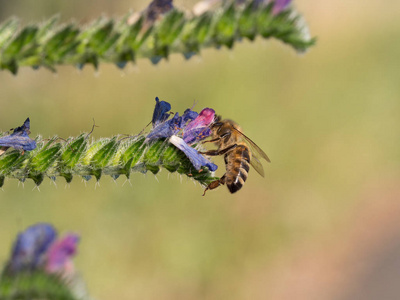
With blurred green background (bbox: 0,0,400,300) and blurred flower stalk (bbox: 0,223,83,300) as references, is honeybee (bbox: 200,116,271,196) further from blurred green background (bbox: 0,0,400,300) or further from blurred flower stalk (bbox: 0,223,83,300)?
blurred green background (bbox: 0,0,400,300)

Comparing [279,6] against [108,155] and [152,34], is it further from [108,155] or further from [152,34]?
[108,155]

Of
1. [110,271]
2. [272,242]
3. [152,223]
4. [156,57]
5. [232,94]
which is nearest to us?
[156,57]

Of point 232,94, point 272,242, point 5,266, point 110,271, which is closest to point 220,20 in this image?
point 5,266

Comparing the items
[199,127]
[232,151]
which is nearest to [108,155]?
[199,127]

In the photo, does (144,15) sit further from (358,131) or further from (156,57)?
(358,131)

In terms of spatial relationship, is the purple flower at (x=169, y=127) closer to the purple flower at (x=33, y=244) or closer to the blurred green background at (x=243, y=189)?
the purple flower at (x=33, y=244)

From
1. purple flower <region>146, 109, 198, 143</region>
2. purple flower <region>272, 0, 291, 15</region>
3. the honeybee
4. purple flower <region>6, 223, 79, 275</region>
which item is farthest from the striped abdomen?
purple flower <region>6, 223, 79, 275</region>

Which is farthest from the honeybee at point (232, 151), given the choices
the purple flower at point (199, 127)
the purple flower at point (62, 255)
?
the purple flower at point (62, 255)
